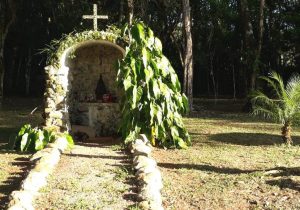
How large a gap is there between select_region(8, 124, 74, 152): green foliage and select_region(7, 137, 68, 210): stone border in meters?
0.20

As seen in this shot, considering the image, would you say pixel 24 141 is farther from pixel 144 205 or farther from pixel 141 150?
pixel 144 205

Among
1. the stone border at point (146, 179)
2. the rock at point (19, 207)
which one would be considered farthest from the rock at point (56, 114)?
the rock at point (19, 207)

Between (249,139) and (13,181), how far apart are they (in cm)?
601

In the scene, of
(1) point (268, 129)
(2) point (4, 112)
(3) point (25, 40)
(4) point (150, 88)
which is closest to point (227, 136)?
(1) point (268, 129)

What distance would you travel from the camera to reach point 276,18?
2562 cm

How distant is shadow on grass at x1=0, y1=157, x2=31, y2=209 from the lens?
5643 mm

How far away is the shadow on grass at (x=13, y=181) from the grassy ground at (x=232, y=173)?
1.96m

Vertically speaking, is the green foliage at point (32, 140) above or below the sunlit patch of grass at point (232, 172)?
above

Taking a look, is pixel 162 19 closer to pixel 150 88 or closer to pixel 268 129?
pixel 268 129

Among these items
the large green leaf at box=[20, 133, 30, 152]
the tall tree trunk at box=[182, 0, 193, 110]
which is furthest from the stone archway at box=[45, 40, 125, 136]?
the tall tree trunk at box=[182, 0, 193, 110]

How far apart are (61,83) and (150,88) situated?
217 cm

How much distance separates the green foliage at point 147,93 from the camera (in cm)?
912

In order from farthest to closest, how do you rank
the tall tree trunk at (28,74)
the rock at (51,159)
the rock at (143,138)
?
the tall tree trunk at (28,74) < the rock at (143,138) < the rock at (51,159)

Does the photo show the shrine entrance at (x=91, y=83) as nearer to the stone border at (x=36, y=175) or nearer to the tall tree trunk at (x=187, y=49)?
the stone border at (x=36, y=175)
